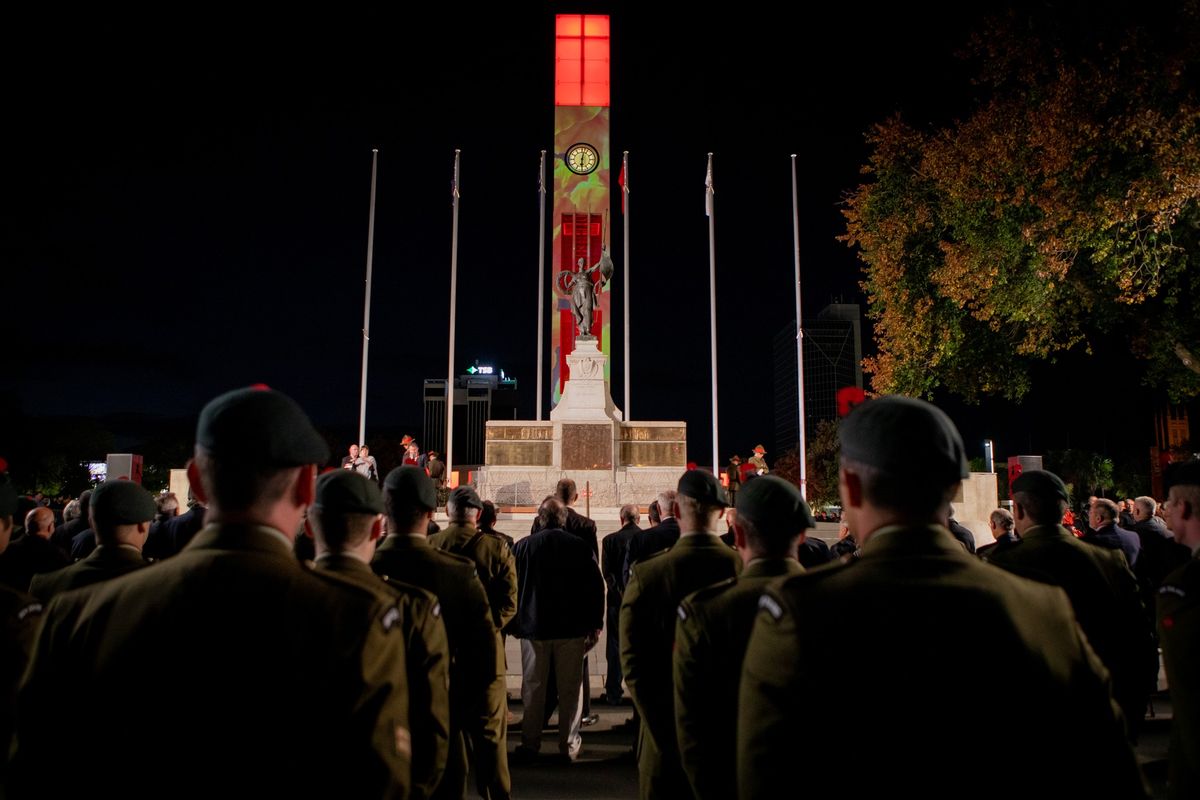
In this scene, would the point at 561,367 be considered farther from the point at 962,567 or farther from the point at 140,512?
the point at 962,567

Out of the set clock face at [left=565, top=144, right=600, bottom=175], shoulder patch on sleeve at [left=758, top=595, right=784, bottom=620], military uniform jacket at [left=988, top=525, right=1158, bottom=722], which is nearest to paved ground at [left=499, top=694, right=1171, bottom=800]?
military uniform jacket at [left=988, top=525, right=1158, bottom=722]

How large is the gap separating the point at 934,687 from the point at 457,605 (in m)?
2.69

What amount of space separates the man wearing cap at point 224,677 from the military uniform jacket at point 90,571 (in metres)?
1.99

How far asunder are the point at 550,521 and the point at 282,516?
4.46 metres

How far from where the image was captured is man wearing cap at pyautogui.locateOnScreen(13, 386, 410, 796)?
1.49m

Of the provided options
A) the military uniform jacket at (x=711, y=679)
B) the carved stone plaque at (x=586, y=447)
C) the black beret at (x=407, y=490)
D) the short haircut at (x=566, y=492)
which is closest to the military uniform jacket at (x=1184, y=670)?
the military uniform jacket at (x=711, y=679)

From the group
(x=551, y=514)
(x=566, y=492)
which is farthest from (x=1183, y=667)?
(x=566, y=492)

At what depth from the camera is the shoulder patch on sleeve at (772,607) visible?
162cm

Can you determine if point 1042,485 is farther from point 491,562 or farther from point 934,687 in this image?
point 491,562

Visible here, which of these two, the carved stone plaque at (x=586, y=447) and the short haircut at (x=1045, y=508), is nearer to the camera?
the short haircut at (x=1045, y=508)

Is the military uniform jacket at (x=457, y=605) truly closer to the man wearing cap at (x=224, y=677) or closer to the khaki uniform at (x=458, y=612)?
the khaki uniform at (x=458, y=612)

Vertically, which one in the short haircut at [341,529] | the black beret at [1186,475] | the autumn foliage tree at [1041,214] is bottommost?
the short haircut at [341,529]

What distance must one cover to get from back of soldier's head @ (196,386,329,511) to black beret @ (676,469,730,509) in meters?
2.62

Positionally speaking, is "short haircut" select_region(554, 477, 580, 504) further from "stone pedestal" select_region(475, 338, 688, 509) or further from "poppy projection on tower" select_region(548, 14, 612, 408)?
"poppy projection on tower" select_region(548, 14, 612, 408)
